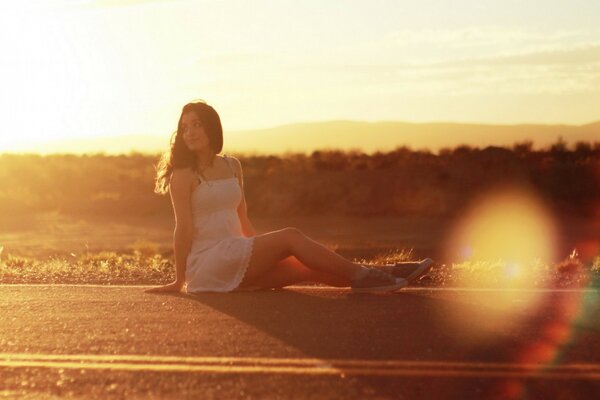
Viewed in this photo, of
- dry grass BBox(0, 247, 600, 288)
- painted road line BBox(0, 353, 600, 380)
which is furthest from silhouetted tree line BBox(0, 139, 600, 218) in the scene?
painted road line BBox(0, 353, 600, 380)

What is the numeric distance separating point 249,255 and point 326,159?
30742 millimetres

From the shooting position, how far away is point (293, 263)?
27.6 ft

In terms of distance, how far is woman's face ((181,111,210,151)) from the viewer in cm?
887

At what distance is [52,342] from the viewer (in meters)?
6.34

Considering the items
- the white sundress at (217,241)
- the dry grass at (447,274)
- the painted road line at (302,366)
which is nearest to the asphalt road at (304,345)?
the painted road line at (302,366)

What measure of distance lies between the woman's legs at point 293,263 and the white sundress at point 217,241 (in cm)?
11

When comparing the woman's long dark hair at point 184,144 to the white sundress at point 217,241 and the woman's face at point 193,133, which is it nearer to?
the woman's face at point 193,133

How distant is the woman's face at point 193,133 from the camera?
8867 millimetres

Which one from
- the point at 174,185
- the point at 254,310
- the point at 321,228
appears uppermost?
the point at 174,185

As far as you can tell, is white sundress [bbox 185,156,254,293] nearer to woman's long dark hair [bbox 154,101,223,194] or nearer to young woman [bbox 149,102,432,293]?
young woman [bbox 149,102,432,293]

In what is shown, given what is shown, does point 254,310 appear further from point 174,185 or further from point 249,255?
point 174,185

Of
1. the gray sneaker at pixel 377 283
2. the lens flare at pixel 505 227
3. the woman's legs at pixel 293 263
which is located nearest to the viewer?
the gray sneaker at pixel 377 283

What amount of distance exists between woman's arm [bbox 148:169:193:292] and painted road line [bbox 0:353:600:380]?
2.75 meters

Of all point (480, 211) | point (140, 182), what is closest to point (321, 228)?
point (480, 211)
